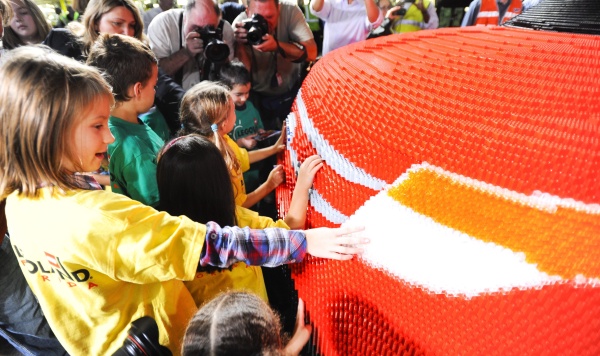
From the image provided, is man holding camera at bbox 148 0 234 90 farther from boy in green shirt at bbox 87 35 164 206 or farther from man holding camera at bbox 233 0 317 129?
boy in green shirt at bbox 87 35 164 206

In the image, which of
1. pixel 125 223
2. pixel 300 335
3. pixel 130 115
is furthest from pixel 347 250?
pixel 130 115

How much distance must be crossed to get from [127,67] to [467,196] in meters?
1.21

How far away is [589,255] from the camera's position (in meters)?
0.59

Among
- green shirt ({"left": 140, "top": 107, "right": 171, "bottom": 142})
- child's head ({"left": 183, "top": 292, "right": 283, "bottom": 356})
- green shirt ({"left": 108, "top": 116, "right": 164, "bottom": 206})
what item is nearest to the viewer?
child's head ({"left": 183, "top": 292, "right": 283, "bottom": 356})

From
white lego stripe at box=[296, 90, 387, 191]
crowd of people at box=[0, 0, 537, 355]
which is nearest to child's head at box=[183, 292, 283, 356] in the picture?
crowd of people at box=[0, 0, 537, 355]

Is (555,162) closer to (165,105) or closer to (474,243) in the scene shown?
(474,243)

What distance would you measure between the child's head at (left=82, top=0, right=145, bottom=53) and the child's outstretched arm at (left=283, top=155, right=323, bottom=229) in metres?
1.41

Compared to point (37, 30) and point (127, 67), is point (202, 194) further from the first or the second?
point (37, 30)

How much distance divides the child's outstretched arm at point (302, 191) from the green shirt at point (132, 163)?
551mm

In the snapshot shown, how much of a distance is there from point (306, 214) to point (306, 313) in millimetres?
222

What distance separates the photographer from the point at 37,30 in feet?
7.39

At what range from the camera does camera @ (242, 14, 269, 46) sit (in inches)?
87.8

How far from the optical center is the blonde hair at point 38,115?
0.78m

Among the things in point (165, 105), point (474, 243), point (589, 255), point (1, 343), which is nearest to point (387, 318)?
point (474, 243)
